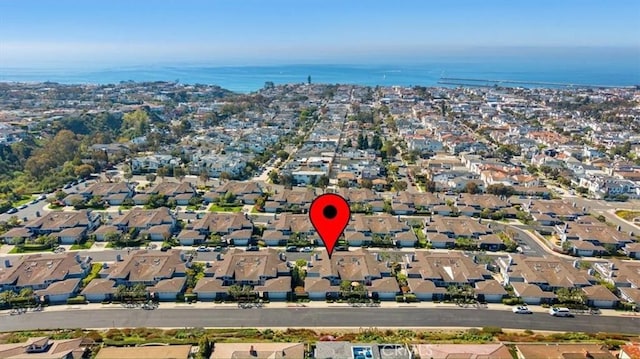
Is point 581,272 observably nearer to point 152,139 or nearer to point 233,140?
point 233,140

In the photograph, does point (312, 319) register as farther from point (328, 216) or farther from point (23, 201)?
point (23, 201)

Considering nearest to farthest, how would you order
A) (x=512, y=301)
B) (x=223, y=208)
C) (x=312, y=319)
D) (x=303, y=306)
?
1. (x=312, y=319)
2. (x=303, y=306)
3. (x=512, y=301)
4. (x=223, y=208)

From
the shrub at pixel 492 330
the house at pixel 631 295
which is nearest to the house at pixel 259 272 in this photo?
the shrub at pixel 492 330

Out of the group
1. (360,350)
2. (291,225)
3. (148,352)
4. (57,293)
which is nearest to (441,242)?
(291,225)

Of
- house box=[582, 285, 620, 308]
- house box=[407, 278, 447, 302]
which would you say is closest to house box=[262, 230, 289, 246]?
house box=[407, 278, 447, 302]

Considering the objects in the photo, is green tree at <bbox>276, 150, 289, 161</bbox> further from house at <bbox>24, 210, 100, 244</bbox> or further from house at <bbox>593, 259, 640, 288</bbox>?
house at <bbox>593, 259, 640, 288</bbox>

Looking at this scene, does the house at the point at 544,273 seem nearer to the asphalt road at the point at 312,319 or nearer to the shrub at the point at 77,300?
the asphalt road at the point at 312,319

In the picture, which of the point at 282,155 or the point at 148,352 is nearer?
the point at 148,352
